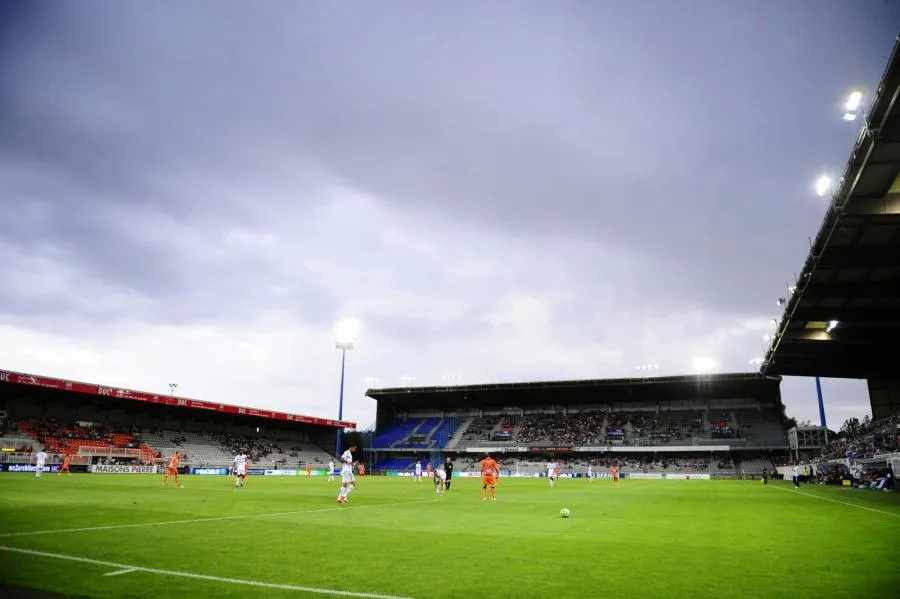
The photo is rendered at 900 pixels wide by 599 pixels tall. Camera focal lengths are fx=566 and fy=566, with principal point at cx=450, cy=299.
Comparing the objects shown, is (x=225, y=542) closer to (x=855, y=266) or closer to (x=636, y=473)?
(x=855, y=266)

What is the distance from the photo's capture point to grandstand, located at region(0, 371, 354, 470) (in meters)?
53.0

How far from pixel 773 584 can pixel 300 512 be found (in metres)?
13.3

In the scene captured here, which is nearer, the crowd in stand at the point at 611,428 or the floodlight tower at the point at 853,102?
the floodlight tower at the point at 853,102

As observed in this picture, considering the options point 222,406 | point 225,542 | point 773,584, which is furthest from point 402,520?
point 222,406

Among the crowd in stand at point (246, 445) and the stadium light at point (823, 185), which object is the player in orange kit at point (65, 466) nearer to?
the crowd in stand at point (246, 445)


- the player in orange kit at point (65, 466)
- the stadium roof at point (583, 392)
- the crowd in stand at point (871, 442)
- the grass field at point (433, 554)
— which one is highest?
the stadium roof at point (583, 392)

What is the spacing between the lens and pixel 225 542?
408 inches

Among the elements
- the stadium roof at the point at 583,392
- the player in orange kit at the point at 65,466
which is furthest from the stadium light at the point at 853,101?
the stadium roof at the point at 583,392

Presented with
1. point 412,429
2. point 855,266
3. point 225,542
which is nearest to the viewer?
point 225,542

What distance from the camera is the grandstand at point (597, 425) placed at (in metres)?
76.1

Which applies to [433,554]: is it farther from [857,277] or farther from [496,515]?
[857,277]

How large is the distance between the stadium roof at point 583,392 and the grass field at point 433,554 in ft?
221

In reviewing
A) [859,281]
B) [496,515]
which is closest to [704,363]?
[859,281]

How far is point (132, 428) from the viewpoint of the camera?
65.9 meters
